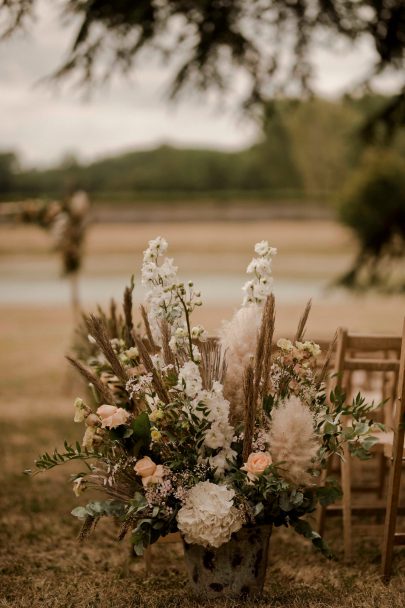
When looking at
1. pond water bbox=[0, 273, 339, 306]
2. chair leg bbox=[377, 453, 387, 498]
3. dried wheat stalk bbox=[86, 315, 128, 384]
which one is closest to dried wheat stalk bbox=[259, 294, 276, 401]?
dried wheat stalk bbox=[86, 315, 128, 384]

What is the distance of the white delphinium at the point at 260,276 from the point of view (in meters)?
3.78

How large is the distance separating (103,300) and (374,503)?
78.6ft

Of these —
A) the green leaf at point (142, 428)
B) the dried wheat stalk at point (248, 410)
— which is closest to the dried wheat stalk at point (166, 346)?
the green leaf at point (142, 428)

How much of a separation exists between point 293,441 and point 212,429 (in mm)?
306

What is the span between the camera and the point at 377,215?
1398 cm

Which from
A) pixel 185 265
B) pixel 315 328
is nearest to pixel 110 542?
pixel 315 328

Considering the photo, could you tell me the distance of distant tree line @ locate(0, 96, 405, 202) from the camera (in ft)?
166

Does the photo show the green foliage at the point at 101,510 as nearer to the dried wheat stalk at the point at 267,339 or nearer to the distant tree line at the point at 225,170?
the dried wheat stalk at the point at 267,339

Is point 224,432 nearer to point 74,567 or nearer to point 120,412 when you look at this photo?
point 120,412

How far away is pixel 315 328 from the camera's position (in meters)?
19.1

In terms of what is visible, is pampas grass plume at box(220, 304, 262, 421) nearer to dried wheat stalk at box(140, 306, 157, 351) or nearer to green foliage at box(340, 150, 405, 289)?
dried wheat stalk at box(140, 306, 157, 351)

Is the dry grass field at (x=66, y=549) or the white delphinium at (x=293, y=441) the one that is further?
the dry grass field at (x=66, y=549)

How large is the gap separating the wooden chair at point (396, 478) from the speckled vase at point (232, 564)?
70 centimetres

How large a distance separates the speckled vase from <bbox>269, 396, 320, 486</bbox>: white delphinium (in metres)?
0.35
